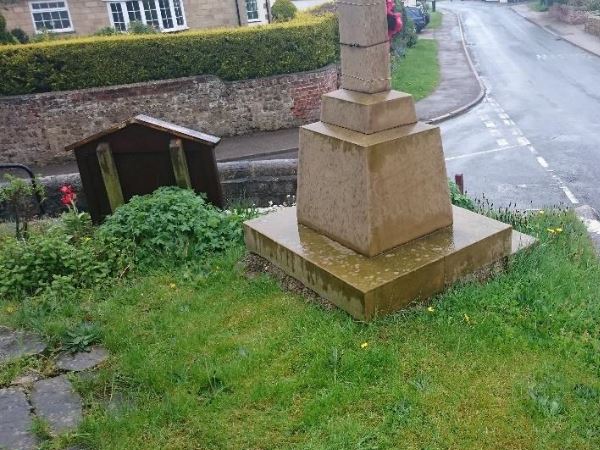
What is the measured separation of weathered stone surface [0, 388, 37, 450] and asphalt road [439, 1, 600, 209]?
30.5ft

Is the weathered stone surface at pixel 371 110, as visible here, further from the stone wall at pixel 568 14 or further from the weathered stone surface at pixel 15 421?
the stone wall at pixel 568 14

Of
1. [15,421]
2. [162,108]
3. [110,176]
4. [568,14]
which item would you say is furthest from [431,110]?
[568,14]

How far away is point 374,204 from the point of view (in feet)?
16.7

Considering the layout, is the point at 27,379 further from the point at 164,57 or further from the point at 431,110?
the point at 431,110

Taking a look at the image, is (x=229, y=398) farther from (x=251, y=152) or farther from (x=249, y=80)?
(x=249, y=80)

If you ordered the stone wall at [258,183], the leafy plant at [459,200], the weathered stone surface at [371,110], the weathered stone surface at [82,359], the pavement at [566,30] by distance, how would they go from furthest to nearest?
1. the pavement at [566,30]
2. the stone wall at [258,183]
3. the leafy plant at [459,200]
4. the weathered stone surface at [371,110]
5. the weathered stone surface at [82,359]

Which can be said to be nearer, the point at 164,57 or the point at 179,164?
the point at 179,164

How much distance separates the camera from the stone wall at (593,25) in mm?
30672

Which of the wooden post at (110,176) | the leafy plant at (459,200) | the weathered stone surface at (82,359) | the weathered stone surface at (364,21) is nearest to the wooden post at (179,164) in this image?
the wooden post at (110,176)

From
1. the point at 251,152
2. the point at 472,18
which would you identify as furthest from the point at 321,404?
the point at 472,18

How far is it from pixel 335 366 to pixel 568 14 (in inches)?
1490

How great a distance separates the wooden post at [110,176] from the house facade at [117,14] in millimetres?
18709

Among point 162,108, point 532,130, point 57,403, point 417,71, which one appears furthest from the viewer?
point 417,71

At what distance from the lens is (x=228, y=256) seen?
6.26 metres
